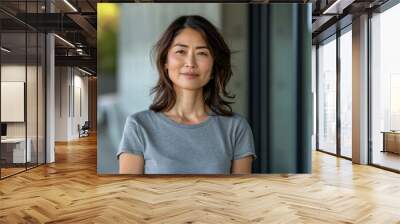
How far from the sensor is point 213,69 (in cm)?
605

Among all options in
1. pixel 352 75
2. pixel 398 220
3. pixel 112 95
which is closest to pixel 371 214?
pixel 398 220

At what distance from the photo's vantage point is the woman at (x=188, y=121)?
19.4 ft

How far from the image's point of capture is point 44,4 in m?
8.12

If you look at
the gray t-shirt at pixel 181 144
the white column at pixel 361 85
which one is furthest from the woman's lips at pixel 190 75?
the white column at pixel 361 85

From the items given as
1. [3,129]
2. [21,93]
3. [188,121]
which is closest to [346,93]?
[188,121]

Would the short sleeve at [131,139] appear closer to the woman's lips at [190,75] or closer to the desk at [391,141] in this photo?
the woman's lips at [190,75]

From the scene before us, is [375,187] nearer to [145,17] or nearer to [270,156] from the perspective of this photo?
[270,156]

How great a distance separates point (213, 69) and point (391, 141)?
13.2ft

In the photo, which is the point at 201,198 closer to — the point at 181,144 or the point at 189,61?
the point at 181,144

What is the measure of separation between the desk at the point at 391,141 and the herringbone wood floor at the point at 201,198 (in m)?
0.60

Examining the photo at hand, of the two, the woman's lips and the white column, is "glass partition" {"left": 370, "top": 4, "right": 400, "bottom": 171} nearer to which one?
the white column

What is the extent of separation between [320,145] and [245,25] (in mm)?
6677

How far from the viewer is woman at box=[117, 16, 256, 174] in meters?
5.92

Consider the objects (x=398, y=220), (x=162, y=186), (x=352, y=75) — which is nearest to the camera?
(x=398, y=220)
